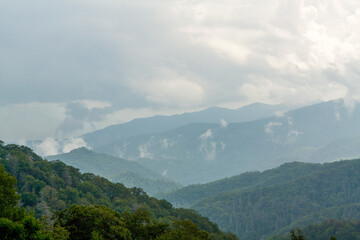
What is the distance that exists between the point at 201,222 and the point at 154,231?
377ft

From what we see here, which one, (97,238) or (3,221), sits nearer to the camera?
(3,221)

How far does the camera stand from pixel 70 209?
2805 inches

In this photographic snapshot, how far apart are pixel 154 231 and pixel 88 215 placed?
12782mm

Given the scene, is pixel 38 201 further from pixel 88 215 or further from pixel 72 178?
pixel 88 215

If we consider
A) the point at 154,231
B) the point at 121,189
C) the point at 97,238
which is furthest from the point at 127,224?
the point at 121,189

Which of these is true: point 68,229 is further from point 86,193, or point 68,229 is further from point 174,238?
point 86,193

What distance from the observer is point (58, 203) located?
5172 inches

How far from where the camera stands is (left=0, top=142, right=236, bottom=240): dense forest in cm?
6209

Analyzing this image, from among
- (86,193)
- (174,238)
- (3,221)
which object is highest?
(86,193)

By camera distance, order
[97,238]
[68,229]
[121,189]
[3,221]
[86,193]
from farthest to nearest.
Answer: [121,189] → [86,193] → [68,229] → [97,238] → [3,221]

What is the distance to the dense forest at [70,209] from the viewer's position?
62094mm

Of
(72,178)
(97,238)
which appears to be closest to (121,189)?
(72,178)

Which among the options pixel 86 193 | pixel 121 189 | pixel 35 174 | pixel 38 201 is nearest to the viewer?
pixel 38 201

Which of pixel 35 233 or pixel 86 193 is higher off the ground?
pixel 86 193
